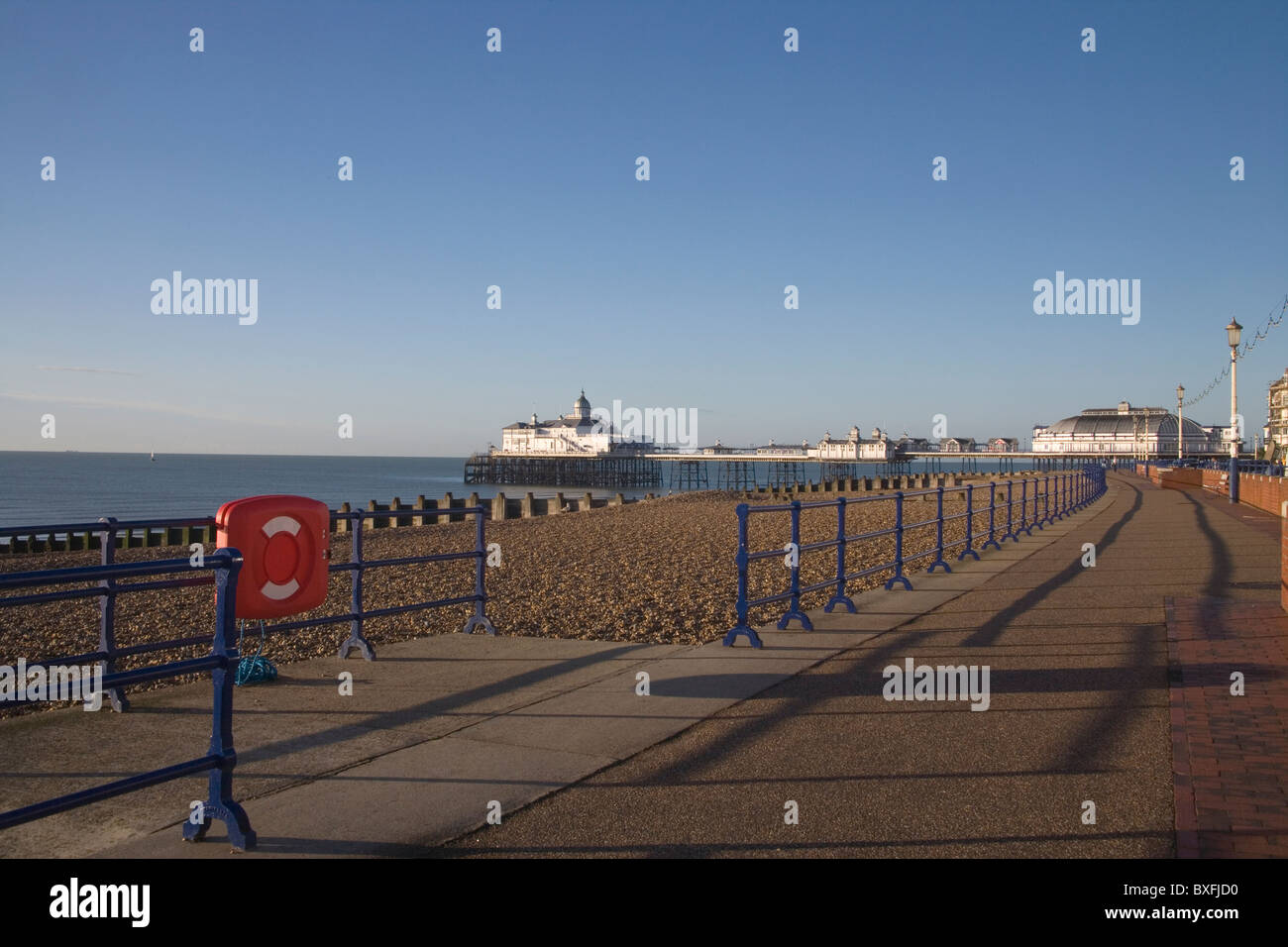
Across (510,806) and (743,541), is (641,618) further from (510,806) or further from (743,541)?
(510,806)

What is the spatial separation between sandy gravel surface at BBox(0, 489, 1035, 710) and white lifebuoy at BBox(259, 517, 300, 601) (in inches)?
119

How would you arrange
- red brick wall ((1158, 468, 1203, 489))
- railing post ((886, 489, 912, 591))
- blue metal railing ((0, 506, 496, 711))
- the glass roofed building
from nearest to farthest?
blue metal railing ((0, 506, 496, 711))
railing post ((886, 489, 912, 591))
red brick wall ((1158, 468, 1203, 489))
the glass roofed building

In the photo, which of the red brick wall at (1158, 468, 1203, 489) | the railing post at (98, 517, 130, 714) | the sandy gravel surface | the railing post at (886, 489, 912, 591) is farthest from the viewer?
the red brick wall at (1158, 468, 1203, 489)

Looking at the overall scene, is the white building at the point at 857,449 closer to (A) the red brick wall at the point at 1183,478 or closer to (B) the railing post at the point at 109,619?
(A) the red brick wall at the point at 1183,478

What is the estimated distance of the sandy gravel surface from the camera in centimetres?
1057

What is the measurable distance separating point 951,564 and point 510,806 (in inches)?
459

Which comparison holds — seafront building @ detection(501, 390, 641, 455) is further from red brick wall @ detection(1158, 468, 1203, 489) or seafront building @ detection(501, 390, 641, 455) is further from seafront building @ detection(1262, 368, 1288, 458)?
red brick wall @ detection(1158, 468, 1203, 489)

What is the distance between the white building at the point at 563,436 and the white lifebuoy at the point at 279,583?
16139cm

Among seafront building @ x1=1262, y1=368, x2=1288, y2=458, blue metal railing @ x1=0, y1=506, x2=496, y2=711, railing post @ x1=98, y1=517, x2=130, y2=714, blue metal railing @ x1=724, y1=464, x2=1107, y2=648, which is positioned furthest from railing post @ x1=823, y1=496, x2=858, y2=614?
seafront building @ x1=1262, y1=368, x2=1288, y2=458

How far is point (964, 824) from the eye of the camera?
437cm

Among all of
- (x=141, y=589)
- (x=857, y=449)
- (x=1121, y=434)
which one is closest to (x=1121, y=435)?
(x=1121, y=434)

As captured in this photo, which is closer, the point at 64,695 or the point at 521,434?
the point at 64,695

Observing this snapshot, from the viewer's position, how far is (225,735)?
421 centimetres
